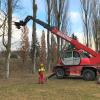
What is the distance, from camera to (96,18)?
5150 centimetres

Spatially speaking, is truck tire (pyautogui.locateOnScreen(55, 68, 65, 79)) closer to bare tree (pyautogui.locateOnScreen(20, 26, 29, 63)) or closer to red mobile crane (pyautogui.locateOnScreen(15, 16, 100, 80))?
red mobile crane (pyautogui.locateOnScreen(15, 16, 100, 80))

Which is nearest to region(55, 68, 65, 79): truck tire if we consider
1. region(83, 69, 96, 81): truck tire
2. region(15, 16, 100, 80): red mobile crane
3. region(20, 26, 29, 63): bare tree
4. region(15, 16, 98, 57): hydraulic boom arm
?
region(15, 16, 100, 80): red mobile crane

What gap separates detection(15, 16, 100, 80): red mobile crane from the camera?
27697 mm

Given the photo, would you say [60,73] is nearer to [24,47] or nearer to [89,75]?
[89,75]

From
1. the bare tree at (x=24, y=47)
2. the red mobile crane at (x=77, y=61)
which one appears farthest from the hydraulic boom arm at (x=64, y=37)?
the bare tree at (x=24, y=47)

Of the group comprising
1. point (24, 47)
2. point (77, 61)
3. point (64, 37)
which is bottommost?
point (77, 61)

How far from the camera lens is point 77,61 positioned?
28469mm

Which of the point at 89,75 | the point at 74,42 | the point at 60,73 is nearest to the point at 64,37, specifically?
the point at 74,42

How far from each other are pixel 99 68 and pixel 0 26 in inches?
331

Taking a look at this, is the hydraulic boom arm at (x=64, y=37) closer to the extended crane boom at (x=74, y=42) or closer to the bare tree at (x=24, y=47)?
the extended crane boom at (x=74, y=42)

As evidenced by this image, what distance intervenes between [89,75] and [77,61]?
5.06 feet

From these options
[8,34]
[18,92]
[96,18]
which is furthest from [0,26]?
[96,18]

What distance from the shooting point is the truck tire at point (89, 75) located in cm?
2745

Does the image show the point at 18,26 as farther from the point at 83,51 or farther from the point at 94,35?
the point at 94,35
